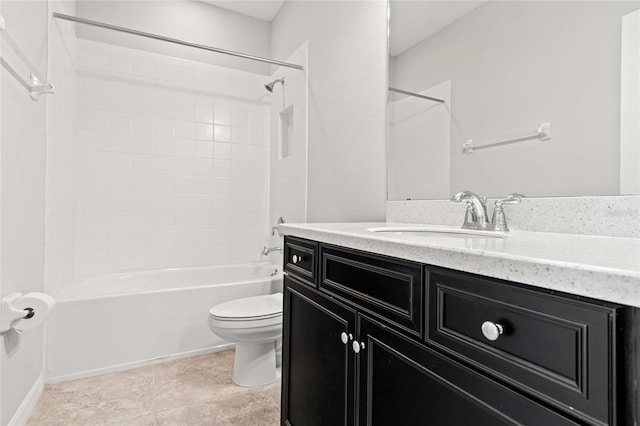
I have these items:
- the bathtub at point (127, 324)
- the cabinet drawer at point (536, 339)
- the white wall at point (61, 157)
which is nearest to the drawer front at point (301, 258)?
the cabinet drawer at point (536, 339)

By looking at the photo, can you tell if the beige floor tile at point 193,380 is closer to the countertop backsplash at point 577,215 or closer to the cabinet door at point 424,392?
the cabinet door at point 424,392

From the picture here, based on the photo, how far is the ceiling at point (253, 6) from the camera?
294 cm

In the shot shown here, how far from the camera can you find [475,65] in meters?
1.28

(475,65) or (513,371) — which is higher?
(475,65)

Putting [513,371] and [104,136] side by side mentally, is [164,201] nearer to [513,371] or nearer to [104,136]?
[104,136]

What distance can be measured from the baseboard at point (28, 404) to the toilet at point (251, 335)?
859mm

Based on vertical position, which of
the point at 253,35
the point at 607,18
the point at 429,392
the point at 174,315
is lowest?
the point at 174,315

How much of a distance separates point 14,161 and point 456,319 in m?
1.82

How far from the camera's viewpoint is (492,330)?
0.56m

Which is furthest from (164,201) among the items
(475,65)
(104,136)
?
(475,65)

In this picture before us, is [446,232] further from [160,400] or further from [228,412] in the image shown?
[160,400]

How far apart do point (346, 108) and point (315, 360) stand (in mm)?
1391

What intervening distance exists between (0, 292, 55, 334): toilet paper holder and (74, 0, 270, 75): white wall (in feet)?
6.89

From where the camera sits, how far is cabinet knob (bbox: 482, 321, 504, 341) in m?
0.56
